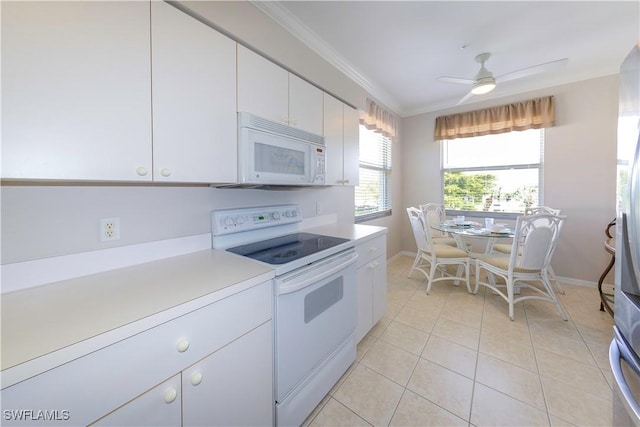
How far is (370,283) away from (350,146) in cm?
127

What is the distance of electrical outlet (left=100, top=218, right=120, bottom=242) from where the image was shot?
109cm

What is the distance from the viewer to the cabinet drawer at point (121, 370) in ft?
1.81

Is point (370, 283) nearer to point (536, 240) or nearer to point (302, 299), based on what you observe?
point (302, 299)

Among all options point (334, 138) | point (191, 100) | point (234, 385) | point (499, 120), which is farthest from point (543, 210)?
point (191, 100)

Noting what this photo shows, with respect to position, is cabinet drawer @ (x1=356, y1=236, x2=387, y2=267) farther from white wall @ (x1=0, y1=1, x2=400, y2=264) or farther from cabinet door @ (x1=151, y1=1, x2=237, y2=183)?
cabinet door @ (x1=151, y1=1, x2=237, y2=183)

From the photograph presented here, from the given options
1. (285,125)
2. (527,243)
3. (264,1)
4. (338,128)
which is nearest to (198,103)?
(285,125)

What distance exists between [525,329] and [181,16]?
10.7 ft

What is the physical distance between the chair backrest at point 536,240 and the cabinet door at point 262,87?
7.44 feet

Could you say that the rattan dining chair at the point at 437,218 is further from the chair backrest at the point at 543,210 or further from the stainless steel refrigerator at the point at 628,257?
the stainless steel refrigerator at the point at 628,257

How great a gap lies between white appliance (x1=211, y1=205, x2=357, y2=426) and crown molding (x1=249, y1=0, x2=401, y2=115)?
138cm

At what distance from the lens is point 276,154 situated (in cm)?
147

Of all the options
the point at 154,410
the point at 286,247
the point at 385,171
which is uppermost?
the point at 385,171

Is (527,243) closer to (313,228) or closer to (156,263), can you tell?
(313,228)

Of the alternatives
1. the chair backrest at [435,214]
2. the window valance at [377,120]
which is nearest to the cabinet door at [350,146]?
the window valance at [377,120]
